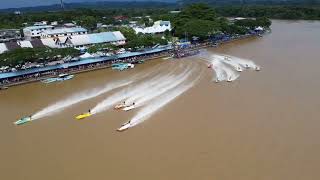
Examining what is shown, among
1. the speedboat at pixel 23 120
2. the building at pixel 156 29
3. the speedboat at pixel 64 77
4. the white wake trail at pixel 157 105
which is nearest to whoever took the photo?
the white wake trail at pixel 157 105

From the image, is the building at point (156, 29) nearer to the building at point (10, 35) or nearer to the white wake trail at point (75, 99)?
the building at point (10, 35)

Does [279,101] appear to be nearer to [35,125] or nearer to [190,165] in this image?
[190,165]

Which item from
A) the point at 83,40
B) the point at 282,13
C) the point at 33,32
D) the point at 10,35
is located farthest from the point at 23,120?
the point at 282,13

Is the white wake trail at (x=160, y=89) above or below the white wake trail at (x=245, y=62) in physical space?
below

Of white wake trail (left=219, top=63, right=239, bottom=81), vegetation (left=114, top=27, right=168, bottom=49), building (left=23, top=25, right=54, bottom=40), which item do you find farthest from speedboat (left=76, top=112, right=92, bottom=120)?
building (left=23, top=25, right=54, bottom=40)

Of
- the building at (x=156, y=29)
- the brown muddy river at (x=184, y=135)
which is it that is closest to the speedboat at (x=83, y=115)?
the brown muddy river at (x=184, y=135)

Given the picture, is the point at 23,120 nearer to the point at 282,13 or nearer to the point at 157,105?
the point at 157,105

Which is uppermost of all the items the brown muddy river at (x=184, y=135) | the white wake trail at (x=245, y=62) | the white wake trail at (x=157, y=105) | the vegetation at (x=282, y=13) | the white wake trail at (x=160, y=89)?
the vegetation at (x=282, y=13)
